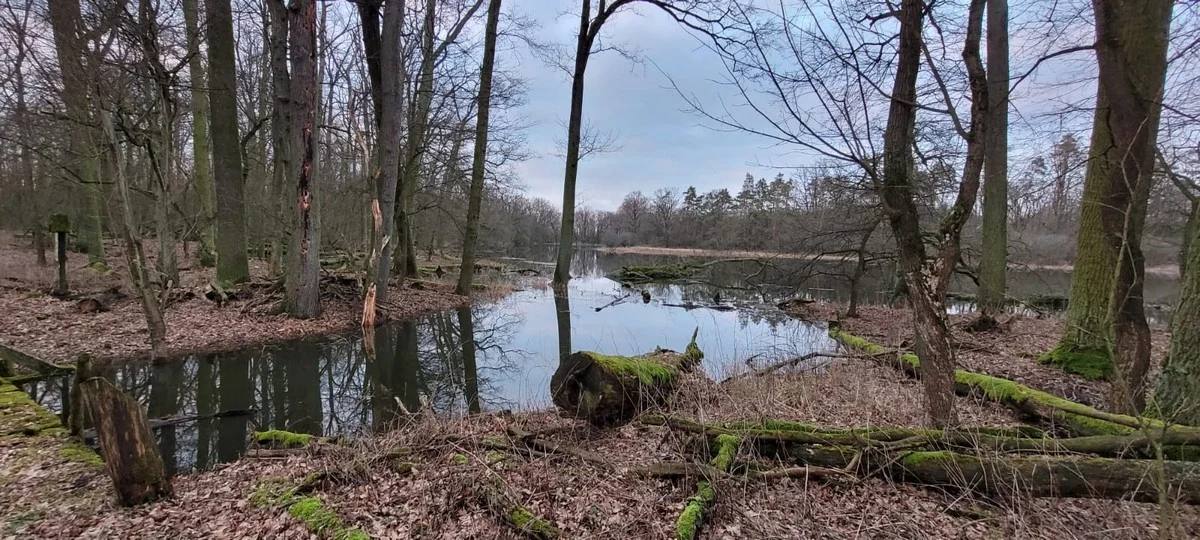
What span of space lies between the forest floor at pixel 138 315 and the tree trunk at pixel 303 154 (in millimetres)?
654

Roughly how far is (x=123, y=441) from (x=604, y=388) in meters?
3.30


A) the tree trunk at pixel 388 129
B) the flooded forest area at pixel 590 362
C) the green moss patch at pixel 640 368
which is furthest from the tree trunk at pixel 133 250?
the green moss patch at pixel 640 368

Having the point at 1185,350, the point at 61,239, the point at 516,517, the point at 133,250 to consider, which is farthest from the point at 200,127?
the point at 1185,350

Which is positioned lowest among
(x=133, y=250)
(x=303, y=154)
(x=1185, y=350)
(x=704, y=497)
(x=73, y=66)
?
(x=704, y=497)

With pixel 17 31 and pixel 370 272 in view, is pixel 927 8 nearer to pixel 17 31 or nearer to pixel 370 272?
pixel 370 272

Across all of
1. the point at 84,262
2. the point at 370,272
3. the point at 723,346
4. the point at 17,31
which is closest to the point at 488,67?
the point at 370,272

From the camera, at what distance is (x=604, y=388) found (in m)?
4.57

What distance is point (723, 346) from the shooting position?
9.16 meters

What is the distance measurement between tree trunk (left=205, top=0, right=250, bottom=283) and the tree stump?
938 cm

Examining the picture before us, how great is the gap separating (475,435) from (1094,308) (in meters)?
7.27

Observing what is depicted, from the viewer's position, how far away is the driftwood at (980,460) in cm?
268

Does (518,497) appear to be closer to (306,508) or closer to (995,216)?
(306,508)

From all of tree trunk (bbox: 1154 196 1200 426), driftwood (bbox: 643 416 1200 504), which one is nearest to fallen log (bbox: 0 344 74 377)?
driftwood (bbox: 643 416 1200 504)

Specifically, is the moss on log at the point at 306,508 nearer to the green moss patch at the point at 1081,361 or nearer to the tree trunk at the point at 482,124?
the green moss patch at the point at 1081,361
